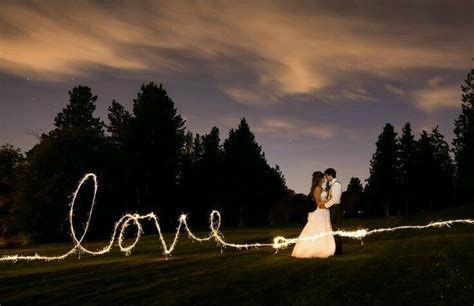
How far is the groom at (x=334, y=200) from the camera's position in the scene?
20.0 meters

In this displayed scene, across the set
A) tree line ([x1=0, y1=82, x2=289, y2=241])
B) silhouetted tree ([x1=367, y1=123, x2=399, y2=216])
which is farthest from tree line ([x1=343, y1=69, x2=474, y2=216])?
tree line ([x1=0, y1=82, x2=289, y2=241])

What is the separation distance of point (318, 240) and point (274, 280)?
17.5ft

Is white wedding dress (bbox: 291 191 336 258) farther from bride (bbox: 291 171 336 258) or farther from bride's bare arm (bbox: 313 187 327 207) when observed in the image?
bride's bare arm (bbox: 313 187 327 207)

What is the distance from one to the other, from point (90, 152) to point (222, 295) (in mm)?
55208

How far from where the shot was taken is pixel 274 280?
1488cm

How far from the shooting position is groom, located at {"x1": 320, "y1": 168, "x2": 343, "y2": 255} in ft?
65.7

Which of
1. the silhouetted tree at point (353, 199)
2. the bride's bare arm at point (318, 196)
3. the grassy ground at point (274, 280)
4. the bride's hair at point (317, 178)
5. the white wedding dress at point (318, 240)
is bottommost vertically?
the grassy ground at point (274, 280)

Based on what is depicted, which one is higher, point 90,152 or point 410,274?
point 90,152

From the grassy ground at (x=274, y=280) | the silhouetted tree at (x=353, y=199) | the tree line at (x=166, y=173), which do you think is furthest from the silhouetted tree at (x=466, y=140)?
the grassy ground at (x=274, y=280)

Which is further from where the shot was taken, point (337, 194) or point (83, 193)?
point (83, 193)

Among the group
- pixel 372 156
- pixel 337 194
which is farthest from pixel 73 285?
pixel 372 156

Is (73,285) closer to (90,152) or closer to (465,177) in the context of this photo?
(90,152)

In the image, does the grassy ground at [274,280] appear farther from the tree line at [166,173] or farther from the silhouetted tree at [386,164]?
the silhouetted tree at [386,164]

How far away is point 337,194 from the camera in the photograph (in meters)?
20.2
